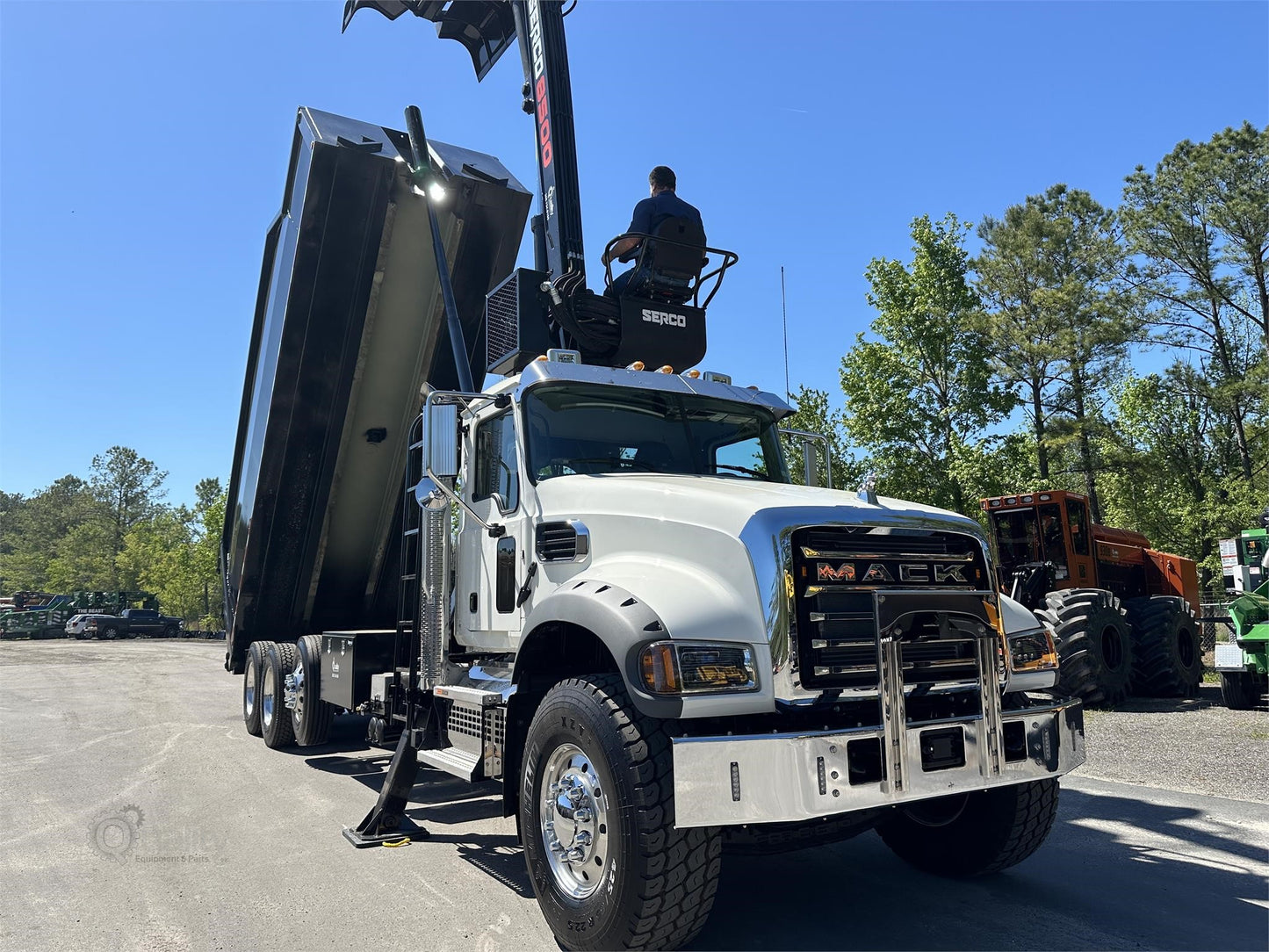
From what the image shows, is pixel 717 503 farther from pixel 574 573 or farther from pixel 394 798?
pixel 394 798

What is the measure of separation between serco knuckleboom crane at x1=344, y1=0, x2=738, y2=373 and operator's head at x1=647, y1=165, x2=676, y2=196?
50 cm

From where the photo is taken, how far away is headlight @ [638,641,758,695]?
3334mm

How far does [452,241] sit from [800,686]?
5083 mm

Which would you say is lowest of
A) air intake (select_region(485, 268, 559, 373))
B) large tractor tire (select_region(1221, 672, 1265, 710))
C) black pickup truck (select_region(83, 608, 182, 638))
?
large tractor tire (select_region(1221, 672, 1265, 710))

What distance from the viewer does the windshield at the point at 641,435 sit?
4961 mm

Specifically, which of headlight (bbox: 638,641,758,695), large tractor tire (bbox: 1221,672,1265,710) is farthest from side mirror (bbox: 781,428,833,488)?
large tractor tire (bbox: 1221,672,1265,710)

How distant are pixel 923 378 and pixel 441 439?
1789 centimetres

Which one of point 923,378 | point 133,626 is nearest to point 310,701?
point 923,378

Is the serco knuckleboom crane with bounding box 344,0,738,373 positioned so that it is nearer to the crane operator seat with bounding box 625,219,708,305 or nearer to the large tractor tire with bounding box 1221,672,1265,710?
the crane operator seat with bounding box 625,219,708,305

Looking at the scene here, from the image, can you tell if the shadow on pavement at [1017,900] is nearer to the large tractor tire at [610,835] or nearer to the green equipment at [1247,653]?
the large tractor tire at [610,835]

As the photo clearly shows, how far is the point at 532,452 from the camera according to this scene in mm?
4918

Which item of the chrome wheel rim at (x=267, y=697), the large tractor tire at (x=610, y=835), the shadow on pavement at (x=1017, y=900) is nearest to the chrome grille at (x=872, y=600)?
the large tractor tire at (x=610, y=835)

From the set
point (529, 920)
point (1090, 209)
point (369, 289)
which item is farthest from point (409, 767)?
point (1090, 209)

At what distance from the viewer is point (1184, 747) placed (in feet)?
27.9
